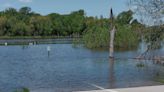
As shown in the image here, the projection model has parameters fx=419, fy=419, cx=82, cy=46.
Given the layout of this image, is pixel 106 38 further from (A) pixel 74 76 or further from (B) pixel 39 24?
(B) pixel 39 24

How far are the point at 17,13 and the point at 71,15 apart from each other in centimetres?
2056

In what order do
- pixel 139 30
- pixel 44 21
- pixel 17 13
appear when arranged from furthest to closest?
1. pixel 17 13
2. pixel 44 21
3. pixel 139 30

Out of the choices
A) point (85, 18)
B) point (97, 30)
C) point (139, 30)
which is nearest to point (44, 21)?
point (85, 18)

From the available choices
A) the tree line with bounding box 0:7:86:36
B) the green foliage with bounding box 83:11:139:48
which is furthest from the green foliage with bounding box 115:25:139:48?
the tree line with bounding box 0:7:86:36

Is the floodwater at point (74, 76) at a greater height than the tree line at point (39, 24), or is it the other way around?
the tree line at point (39, 24)

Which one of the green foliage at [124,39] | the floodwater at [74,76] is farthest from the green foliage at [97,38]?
the floodwater at [74,76]

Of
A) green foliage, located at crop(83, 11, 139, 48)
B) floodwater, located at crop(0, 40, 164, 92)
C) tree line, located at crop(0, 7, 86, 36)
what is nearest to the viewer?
floodwater, located at crop(0, 40, 164, 92)

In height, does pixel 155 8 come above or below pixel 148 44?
above

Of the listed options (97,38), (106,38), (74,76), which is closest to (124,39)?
(106,38)

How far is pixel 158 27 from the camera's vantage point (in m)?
20.6

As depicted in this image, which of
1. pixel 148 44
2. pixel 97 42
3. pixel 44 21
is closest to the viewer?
pixel 148 44

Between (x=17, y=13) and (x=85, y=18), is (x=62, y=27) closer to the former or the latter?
(x=85, y=18)

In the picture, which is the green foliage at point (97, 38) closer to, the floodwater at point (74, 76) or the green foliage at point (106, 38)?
the green foliage at point (106, 38)

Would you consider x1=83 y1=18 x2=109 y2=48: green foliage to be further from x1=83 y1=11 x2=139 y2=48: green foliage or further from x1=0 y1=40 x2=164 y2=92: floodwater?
x1=0 y1=40 x2=164 y2=92: floodwater
